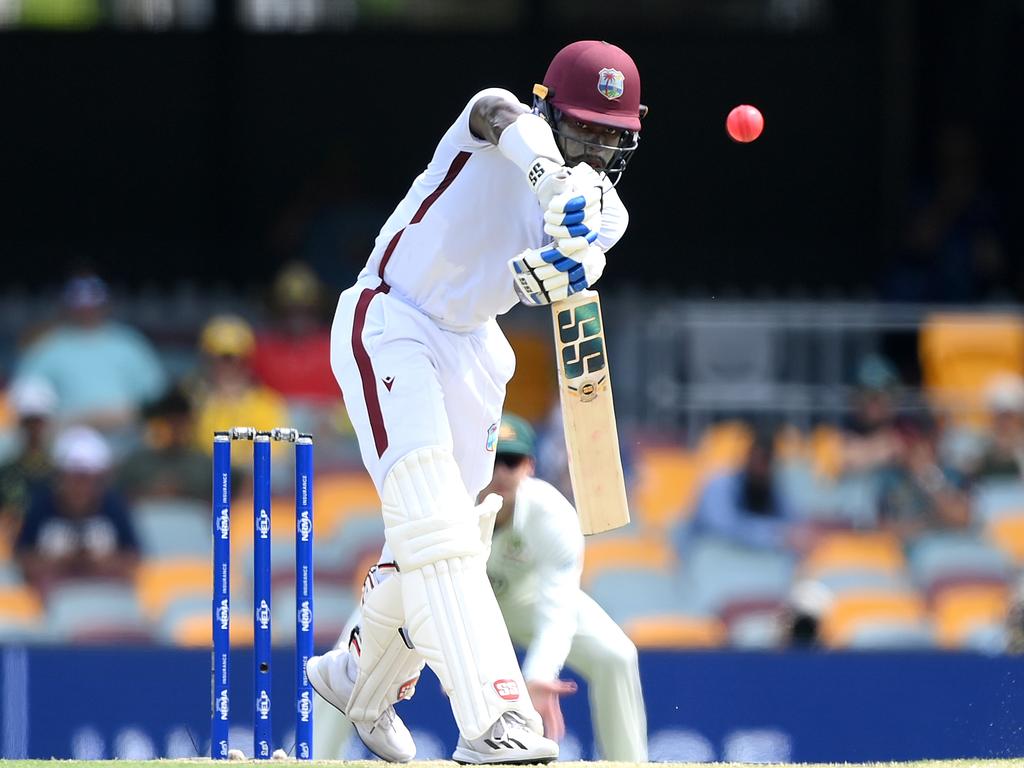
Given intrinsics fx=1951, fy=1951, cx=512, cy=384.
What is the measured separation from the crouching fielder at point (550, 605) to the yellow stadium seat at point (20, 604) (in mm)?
1932

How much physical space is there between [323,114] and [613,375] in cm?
302

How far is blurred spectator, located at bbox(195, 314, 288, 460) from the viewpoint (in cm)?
780

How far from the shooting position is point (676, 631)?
710 cm

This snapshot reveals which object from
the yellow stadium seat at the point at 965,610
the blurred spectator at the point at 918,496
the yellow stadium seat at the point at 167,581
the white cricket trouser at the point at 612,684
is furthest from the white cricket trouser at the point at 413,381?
the blurred spectator at the point at 918,496

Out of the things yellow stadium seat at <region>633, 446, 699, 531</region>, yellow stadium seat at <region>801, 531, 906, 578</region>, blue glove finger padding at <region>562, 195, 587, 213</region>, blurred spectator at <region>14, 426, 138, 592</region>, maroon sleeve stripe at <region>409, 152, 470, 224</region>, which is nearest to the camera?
blue glove finger padding at <region>562, 195, 587, 213</region>

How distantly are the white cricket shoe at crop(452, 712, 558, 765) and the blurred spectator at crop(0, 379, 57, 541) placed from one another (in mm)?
3958

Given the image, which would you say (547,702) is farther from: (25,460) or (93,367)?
(93,367)

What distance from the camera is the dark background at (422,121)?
10.6 meters

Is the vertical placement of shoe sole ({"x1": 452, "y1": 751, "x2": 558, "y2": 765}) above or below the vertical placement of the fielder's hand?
below

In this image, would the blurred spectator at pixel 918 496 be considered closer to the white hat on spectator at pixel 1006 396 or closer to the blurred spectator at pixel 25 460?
the white hat on spectator at pixel 1006 396

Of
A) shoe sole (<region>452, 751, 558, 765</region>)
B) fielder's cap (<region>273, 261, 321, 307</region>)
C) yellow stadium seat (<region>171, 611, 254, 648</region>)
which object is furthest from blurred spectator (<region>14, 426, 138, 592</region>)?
shoe sole (<region>452, 751, 558, 765</region>)

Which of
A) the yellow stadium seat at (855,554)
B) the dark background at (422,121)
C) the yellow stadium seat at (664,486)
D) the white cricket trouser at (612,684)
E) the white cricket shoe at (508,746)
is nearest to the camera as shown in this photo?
the white cricket shoe at (508,746)

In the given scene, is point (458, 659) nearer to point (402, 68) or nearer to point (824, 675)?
point (824, 675)

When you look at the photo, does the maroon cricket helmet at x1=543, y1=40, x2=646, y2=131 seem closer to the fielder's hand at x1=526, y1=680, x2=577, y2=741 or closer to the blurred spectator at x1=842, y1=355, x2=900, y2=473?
the fielder's hand at x1=526, y1=680, x2=577, y2=741
